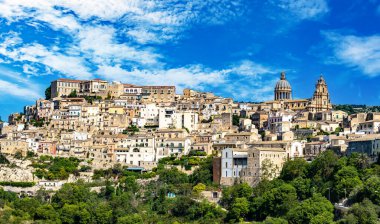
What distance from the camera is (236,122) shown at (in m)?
74.8

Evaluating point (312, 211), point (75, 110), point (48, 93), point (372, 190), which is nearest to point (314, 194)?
point (312, 211)

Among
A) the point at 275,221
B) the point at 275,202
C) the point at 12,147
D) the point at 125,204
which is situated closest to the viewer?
the point at 275,221

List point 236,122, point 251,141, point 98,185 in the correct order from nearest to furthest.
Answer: point 98,185 → point 251,141 → point 236,122

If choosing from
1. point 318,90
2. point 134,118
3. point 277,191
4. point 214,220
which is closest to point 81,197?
point 214,220

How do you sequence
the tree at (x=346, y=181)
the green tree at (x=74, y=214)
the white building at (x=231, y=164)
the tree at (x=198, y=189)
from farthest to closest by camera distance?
the white building at (x=231, y=164), the tree at (x=198, y=189), the green tree at (x=74, y=214), the tree at (x=346, y=181)

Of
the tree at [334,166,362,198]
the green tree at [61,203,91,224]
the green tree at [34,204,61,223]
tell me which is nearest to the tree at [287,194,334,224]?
the tree at [334,166,362,198]

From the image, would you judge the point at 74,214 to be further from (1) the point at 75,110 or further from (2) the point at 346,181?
(1) the point at 75,110

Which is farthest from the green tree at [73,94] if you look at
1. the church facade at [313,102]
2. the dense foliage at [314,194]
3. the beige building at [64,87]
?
the dense foliage at [314,194]

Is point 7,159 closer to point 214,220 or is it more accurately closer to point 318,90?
point 214,220

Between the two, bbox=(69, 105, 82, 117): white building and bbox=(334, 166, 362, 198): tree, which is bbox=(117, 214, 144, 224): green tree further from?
bbox=(69, 105, 82, 117): white building

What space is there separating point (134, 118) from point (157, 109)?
277 centimetres

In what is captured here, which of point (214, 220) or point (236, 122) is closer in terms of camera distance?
point (214, 220)

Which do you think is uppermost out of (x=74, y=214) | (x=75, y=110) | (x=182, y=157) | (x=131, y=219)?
(x=75, y=110)

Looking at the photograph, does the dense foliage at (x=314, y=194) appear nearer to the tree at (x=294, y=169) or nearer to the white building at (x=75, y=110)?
the tree at (x=294, y=169)
